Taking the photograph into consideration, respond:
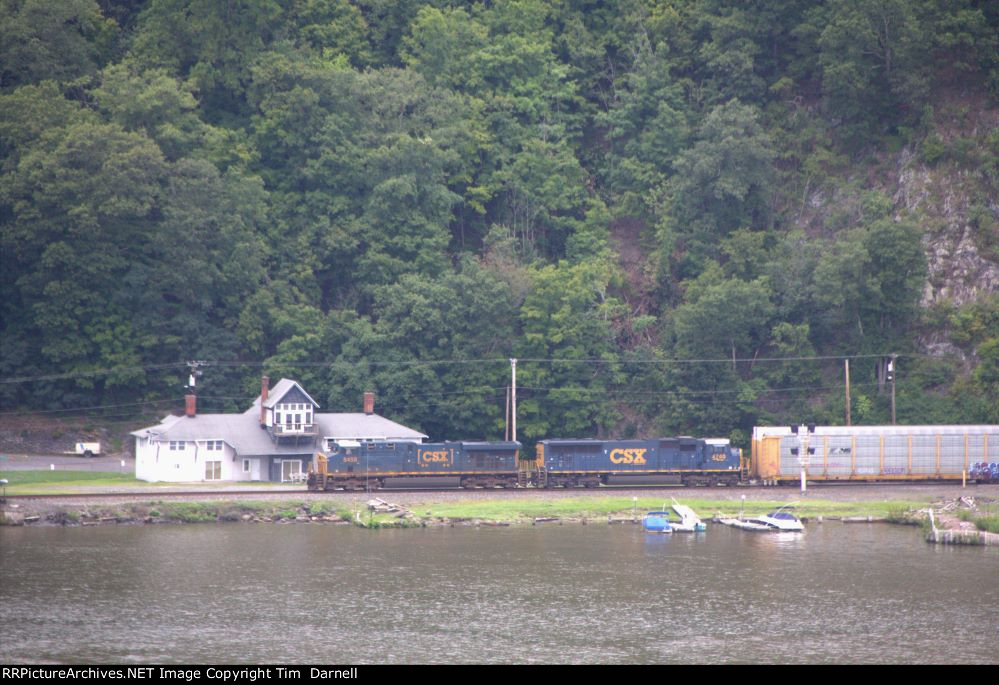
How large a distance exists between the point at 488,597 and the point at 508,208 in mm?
66662

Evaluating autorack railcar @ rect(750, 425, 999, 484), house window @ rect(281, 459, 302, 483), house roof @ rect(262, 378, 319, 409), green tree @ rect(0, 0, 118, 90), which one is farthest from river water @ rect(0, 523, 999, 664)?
green tree @ rect(0, 0, 118, 90)

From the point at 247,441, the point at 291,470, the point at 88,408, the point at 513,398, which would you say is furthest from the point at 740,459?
the point at 88,408

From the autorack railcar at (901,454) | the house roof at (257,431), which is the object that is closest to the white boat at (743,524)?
the autorack railcar at (901,454)

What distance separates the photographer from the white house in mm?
82062

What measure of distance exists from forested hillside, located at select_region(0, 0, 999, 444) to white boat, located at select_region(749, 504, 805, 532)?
24.3 m

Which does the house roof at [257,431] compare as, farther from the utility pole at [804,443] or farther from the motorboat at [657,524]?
the utility pole at [804,443]

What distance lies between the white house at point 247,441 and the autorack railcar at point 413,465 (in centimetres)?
349

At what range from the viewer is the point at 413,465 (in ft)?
256

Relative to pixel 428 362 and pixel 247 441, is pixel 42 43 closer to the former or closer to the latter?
pixel 428 362

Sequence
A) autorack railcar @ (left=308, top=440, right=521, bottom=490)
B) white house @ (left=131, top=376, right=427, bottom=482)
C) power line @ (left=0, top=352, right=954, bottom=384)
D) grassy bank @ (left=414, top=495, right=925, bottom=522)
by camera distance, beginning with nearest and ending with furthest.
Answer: grassy bank @ (left=414, top=495, right=925, bottom=522) → autorack railcar @ (left=308, top=440, right=521, bottom=490) → white house @ (left=131, top=376, right=427, bottom=482) → power line @ (left=0, top=352, right=954, bottom=384)

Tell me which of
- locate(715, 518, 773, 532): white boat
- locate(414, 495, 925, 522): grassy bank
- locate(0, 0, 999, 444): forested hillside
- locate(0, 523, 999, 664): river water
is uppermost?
locate(0, 0, 999, 444): forested hillside

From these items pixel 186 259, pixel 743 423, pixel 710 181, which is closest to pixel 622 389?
pixel 743 423

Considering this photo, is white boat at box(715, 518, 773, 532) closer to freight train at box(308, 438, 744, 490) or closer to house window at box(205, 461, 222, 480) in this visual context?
freight train at box(308, 438, 744, 490)

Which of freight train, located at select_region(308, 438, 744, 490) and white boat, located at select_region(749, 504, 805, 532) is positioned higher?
freight train, located at select_region(308, 438, 744, 490)
